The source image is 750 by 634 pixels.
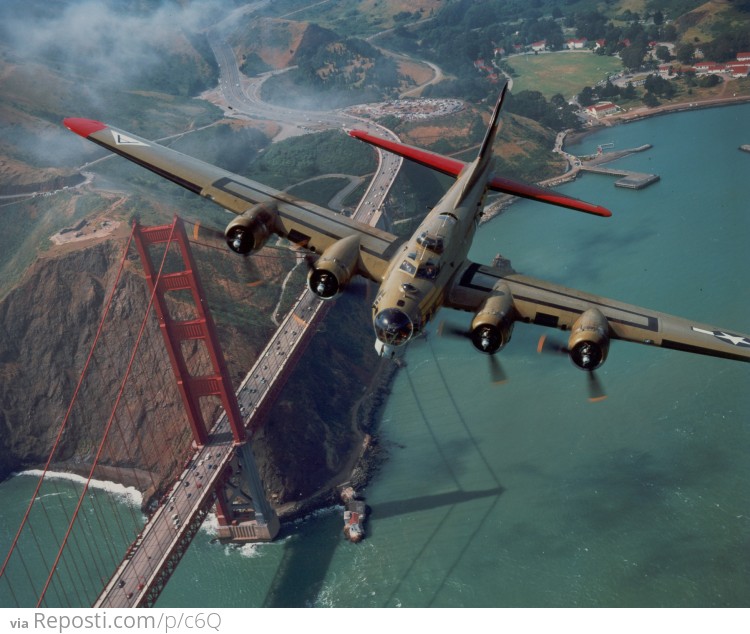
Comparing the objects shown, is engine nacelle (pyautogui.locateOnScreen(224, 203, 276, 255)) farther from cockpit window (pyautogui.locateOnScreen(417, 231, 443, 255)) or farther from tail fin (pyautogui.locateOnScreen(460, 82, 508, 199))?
tail fin (pyautogui.locateOnScreen(460, 82, 508, 199))

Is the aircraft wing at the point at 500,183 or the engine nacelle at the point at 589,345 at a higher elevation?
the aircraft wing at the point at 500,183

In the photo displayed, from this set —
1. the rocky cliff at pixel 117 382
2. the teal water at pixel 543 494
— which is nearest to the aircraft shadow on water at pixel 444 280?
the teal water at pixel 543 494

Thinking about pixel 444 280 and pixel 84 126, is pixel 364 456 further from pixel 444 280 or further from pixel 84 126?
pixel 84 126

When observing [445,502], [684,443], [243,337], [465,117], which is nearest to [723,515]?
[684,443]

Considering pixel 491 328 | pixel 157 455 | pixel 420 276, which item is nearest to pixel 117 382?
pixel 157 455

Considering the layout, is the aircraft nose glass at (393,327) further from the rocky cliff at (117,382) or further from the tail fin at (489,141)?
the rocky cliff at (117,382)

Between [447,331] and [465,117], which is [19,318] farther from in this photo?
[465,117]
